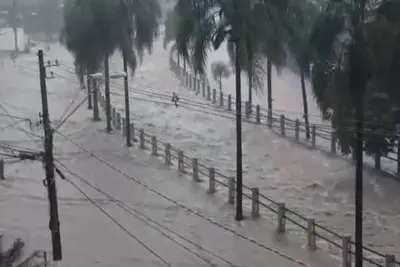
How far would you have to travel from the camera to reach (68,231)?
631 inches

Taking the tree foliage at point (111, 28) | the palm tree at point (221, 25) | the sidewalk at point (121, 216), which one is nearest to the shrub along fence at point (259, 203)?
the sidewalk at point (121, 216)

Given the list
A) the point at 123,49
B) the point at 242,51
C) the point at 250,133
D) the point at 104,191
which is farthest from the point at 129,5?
the point at 242,51

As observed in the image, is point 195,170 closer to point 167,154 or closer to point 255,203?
point 167,154

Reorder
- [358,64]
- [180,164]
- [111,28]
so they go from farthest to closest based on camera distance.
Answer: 1. [111,28]
2. [180,164]
3. [358,64]

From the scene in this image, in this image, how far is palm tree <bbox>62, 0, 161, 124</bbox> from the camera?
25844mm

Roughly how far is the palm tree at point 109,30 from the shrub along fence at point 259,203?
8.58ft

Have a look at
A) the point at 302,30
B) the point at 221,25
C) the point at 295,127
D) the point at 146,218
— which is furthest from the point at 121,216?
the point at 295,127

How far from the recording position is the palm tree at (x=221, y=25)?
15766mm

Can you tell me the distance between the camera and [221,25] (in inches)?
630

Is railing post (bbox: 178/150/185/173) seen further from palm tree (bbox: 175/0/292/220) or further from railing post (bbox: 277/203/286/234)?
railing post (bbox: 277/203/286/234)

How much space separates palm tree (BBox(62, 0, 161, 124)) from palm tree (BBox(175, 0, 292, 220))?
31.6ft

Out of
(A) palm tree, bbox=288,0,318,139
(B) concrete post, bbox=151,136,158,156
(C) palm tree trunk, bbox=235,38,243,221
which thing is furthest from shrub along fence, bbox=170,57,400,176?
(B) concrete post, bbox=151,136,158,156

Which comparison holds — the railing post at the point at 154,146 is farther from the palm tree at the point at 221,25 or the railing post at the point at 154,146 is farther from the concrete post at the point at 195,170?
the palm tree at the point at 221,25

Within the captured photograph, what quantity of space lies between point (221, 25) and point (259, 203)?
4.16 m
